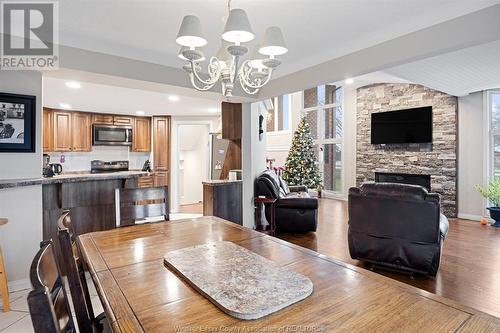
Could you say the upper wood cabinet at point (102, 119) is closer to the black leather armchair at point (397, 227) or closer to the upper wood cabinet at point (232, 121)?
the upper wood cabinet at point (232, 121)

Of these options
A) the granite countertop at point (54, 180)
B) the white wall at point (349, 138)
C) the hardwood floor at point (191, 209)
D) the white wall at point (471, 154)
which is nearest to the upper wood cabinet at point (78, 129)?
the hardwood floor at point (191, 209)

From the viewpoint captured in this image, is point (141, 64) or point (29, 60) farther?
point (141, 64)

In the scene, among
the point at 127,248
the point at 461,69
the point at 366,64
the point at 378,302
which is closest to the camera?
the point at 378,302

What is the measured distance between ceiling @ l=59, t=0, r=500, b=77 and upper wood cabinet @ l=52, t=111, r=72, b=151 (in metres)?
3.82

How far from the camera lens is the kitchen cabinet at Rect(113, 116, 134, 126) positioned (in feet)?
21.3

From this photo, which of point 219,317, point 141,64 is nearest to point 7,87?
point 141,64

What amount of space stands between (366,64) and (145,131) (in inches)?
214

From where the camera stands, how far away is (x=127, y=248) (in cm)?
163

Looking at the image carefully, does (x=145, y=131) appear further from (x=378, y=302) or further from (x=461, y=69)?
(x=378, y=302)

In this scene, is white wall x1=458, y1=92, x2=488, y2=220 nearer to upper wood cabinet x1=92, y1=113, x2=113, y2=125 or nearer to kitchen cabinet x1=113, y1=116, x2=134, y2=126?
kitchen cabinet x1=113, y1=116, x2=134, y2=126

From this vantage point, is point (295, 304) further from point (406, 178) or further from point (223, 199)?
point (406, 178)

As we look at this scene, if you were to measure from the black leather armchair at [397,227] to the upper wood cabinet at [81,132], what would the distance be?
558 centimetres

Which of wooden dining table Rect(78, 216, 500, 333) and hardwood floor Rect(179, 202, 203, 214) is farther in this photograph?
hardwood floor Rect(179, 202, 203, 214)

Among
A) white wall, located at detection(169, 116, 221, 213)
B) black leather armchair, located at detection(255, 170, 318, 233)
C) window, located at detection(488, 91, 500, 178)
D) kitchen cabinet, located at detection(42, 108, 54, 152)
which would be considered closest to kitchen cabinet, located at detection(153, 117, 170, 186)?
white wall, located at detection(169, 116, 221, 213)
